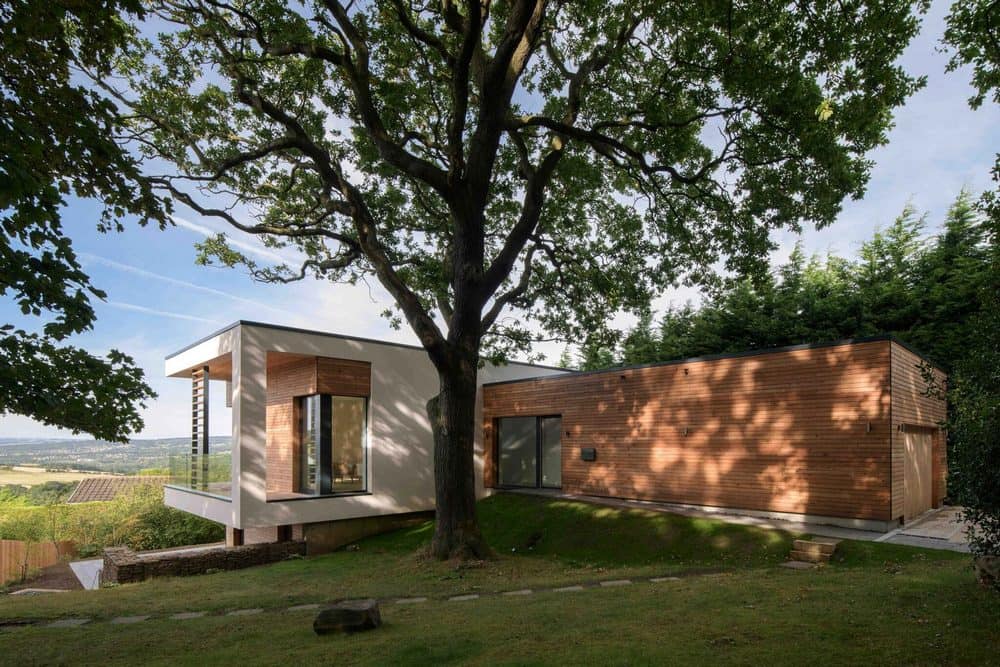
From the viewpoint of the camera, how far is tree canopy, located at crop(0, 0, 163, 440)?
3.75 m

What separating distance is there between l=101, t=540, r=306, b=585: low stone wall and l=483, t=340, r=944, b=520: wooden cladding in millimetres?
7430

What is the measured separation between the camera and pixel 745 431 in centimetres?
1182

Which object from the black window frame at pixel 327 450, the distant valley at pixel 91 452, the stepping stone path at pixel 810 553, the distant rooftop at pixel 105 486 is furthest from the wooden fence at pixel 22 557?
the stepping stone path at pixel 810 553

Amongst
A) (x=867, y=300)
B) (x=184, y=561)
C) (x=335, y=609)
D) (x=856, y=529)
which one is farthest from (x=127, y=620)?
(x=867, y=300)

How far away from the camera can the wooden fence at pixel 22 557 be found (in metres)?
15.0

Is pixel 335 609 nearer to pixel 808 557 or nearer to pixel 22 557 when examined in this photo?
pixel 808 557

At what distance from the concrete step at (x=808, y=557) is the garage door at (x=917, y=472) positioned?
3.22 metres

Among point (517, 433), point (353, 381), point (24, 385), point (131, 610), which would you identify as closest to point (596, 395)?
point (517, 433)

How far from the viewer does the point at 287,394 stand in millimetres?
14758

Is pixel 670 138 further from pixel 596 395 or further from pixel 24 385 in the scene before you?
pixel 24 385

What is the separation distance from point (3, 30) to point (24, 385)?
2462 mm

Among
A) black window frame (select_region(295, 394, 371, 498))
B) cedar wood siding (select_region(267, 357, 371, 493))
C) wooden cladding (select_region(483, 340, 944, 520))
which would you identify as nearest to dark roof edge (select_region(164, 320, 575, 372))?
cedar wood siding (select_region(267, 357, 371, 493))

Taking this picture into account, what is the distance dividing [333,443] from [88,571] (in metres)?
6.63

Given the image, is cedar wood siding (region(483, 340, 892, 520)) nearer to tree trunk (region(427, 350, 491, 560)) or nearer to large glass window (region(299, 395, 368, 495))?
tree trunk (region(427, 350, 491, 560))
